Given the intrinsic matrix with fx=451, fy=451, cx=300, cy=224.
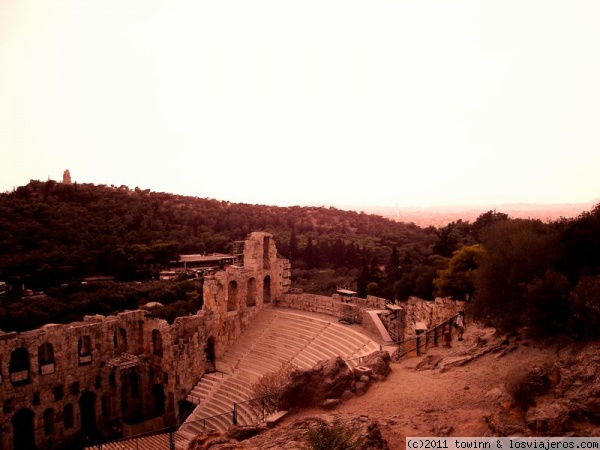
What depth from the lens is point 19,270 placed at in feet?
132

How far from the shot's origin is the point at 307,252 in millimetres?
55719

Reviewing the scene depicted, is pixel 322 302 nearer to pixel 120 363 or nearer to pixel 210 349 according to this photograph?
pixel 210 349

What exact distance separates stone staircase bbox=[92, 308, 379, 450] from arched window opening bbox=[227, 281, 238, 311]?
168 centimetres

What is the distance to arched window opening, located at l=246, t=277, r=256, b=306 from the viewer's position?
96.8 feet

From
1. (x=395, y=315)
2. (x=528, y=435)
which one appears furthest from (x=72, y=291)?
(x=528, y=435)

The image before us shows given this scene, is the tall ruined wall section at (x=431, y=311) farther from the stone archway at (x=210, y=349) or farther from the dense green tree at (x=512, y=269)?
the stone archway at (x=210, y=349)

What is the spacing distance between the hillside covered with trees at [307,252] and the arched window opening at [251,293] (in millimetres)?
6678

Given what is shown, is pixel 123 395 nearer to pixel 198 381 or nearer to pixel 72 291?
pixel 198 381

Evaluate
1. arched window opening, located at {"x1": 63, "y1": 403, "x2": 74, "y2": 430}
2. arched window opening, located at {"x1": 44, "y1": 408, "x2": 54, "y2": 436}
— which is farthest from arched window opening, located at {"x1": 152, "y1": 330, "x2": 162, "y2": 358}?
arched window opening, located at {"x1": 44, "y1": 408, "x2": 54, "y2": 436}

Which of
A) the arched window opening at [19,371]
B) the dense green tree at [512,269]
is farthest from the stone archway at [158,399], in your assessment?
the dense green tree at [512,269]

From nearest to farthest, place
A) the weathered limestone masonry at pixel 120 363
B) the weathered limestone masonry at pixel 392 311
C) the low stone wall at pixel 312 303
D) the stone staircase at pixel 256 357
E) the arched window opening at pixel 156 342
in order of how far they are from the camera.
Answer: the stone staircase at pixel 256 357 < the weathered limestone masonry at pixel 392 311 < the weathered limestone masonry at pixel 120 363 < the low stone wall at pixel 312 303 < the arched window opening at pixel 156 342

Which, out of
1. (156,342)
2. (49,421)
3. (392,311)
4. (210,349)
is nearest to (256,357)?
(210,349)

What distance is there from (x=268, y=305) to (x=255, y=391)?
10466 millimetres

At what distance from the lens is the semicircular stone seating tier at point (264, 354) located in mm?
21875
